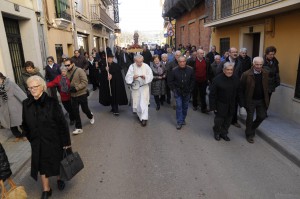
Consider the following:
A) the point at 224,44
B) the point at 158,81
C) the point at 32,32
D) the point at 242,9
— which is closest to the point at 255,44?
the point at 242,9

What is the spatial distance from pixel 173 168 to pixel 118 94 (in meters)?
3.84

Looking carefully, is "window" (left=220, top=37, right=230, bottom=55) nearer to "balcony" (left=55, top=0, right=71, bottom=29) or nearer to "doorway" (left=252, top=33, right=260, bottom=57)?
"doorway" (left=252, top=33, right=260, bottom=57)

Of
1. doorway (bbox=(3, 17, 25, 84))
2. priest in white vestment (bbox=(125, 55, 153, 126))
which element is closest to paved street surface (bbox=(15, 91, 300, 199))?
priest in white vestment (bbox=(125, 55, 153, 126))

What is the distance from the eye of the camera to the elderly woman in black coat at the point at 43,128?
11.0 feet

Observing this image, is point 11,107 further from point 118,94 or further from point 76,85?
point 118,94

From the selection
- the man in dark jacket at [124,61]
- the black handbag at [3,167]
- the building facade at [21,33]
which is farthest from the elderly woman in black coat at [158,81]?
the man in dark jacket at [124,61]

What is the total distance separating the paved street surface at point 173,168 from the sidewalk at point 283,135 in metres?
0.13

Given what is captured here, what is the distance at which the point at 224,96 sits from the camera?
5.45 metres

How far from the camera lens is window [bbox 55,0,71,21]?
12.4 m

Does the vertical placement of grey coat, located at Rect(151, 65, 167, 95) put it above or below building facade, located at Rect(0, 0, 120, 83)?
below

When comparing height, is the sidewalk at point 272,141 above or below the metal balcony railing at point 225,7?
below

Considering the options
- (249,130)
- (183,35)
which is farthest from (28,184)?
(183,35)

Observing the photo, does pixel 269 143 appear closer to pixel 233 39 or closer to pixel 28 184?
pixel 28 184

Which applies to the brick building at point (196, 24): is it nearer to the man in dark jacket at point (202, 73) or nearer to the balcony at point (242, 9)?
the balcony at point (242, 9)
